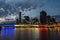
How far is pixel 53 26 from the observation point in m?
50.8

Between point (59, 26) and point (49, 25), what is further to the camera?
point (49, 25)

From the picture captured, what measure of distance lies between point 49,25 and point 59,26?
4.01 m

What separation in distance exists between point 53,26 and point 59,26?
2.63 meters

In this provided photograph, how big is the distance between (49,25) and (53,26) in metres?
1.43

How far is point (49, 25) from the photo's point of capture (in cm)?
5188

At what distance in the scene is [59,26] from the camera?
48.5 metres
